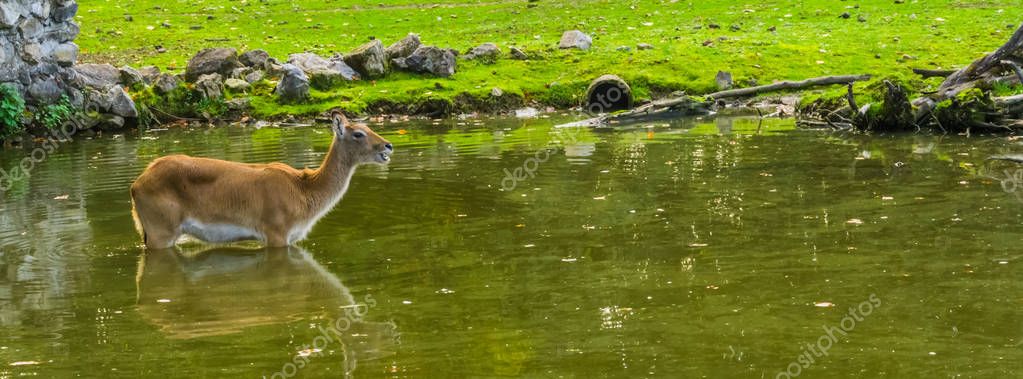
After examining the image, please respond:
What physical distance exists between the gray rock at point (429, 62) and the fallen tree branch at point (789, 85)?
742 centimetres

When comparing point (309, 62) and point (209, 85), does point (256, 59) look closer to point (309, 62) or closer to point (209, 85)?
point (309, 62)

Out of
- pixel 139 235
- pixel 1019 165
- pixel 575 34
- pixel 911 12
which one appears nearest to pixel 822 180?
pixel 1019 165

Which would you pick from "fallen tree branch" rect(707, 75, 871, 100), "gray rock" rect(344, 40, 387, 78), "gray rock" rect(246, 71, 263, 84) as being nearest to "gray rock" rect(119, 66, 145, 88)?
"gray rock" rect(246, 71, 263, 84)

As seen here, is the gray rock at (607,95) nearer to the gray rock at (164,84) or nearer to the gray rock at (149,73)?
the gray rock at (164,84)

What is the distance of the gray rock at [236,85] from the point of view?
32.5 meters

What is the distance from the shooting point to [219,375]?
875 centimetres

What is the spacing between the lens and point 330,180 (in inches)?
558

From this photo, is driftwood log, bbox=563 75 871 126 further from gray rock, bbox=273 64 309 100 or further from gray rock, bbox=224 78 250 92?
gray rock, bbox=224 78 250 92

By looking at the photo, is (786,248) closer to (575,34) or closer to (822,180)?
(822,180)

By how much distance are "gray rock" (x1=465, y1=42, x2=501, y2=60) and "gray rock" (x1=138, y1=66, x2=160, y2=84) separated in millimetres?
8794

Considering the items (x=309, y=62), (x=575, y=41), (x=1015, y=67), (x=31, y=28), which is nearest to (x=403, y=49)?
(x=309, y=62)

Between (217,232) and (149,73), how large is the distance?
806 inches

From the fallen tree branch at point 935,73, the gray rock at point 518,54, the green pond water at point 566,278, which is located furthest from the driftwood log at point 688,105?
the green pond water at point 566,278

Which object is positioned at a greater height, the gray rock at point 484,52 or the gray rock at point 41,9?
the gray rock at point 41,9
